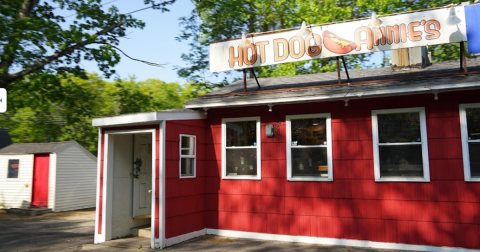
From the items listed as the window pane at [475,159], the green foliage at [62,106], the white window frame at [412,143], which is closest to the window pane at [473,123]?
the window pane at [475,159]

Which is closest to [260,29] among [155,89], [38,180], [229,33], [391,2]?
[229,33]

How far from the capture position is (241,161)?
9070mm

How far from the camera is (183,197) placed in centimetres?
853

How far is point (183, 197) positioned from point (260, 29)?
54.9ft

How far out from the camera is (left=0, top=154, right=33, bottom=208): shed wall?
16.6 metres

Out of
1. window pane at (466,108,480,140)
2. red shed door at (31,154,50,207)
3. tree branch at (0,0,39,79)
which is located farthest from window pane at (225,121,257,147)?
red shed door at (31,154,50,207)

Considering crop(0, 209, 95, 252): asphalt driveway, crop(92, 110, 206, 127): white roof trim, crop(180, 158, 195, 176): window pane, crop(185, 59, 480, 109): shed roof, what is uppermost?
crop(185, 59, 480, 109): shed roof

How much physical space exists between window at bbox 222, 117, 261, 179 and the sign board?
4.65 feet

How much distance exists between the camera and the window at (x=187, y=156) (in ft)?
28.6

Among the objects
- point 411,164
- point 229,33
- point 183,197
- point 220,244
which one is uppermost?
point 229,33

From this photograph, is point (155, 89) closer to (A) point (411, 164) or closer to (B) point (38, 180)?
(B) point (38, 180)

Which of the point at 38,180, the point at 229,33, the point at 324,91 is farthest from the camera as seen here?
the point at 229,33

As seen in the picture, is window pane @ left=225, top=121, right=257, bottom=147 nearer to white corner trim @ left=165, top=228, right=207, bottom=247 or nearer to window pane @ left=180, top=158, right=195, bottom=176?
window pane @ left=180, top=158, right=195, bottom=176

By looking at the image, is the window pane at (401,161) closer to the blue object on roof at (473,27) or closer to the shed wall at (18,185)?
the blue object on roof at (473,27)
